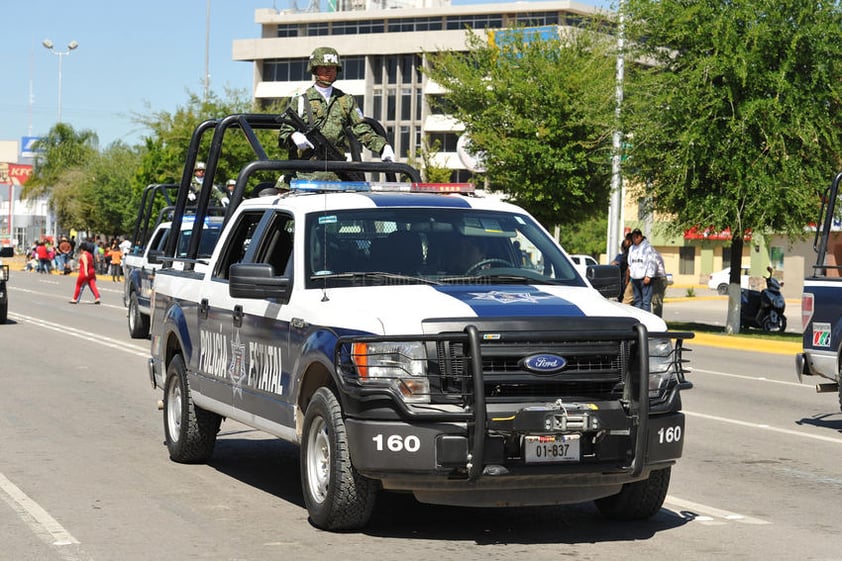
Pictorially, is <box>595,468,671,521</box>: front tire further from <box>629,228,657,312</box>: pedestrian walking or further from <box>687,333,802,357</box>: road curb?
<box>629,228,657,312</box>: pedestrian walking

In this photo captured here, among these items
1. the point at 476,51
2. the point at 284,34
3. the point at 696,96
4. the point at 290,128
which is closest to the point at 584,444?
the point at 290,128

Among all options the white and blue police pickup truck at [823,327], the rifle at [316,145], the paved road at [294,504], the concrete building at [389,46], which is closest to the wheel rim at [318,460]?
the paved road at [294,504]

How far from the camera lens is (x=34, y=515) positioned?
8.44 metres

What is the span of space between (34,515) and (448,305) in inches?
112

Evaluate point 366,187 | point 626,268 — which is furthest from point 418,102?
point 366,187

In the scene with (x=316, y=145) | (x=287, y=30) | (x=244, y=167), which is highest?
(x=287, y=30)

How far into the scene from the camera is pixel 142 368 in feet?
61.4

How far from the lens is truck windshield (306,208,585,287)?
853 cm

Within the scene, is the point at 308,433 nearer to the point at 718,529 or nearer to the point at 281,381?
the point at 281,381

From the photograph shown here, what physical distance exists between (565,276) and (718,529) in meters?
1.75

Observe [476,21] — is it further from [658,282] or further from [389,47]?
[658,282]

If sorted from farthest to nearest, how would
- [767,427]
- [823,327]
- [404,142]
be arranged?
[404,142]
[823,327]
[767,427]

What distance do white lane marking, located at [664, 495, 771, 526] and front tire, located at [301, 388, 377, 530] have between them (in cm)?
209

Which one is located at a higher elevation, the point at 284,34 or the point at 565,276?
the point at 284,34
